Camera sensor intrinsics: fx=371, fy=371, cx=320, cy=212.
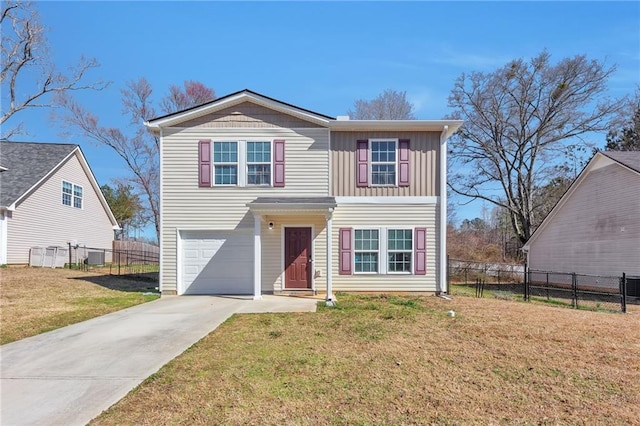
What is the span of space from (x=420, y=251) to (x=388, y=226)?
1.23 m

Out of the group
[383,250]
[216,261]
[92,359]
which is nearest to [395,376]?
[92,359]

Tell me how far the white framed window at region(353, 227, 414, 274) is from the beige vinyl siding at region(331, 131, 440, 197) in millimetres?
1203

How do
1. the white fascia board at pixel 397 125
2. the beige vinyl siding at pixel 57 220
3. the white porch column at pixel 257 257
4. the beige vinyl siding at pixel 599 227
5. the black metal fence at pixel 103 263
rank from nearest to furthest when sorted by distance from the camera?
the white porch column at pixel 257 257 < the white fascia board at pixel 397 125 < the beige vinyl siding at pixel 599 227 < the beige vinyl siding at pixel 57 220 < the black metal fence at pixel 103 263

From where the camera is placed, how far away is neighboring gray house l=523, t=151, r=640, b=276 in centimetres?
1413

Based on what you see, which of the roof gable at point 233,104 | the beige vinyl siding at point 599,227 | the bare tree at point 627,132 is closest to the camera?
the roof gable at point 233,104

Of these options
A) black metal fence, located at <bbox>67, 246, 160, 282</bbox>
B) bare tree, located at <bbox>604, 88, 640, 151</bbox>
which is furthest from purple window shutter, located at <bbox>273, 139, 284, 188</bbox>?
bare tree, located at <bbox>604, 88, 640, 151</bbox>

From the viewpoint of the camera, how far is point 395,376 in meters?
4.44

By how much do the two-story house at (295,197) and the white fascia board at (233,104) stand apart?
0.03 meters

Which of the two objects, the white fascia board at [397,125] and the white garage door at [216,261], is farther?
the white garage door at [216,261]

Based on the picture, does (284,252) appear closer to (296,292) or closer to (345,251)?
(296,292)

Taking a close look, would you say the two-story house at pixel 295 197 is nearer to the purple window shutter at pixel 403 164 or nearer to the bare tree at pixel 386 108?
the purple window shutter at pixel 403 164

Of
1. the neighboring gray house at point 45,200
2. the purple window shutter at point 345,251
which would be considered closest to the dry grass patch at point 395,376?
the purple window shutter at point 345,251

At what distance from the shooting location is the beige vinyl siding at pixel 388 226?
1134cm

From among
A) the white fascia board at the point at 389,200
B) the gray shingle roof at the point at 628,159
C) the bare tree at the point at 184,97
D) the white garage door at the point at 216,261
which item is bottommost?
the white garage door at the point at 216,261
